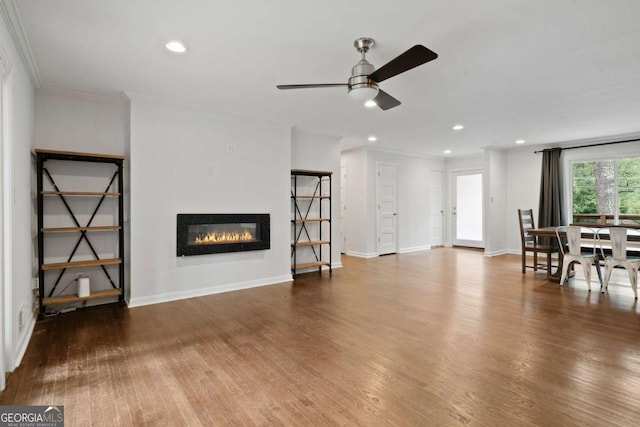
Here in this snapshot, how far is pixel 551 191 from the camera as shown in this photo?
7.09m

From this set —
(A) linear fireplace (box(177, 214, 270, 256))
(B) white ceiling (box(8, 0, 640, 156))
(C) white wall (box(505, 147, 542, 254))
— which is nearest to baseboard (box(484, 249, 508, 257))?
(C) white wall (box(505, 147, 542, 254))

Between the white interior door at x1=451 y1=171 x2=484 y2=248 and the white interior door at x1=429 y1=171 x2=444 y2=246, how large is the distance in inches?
13.7

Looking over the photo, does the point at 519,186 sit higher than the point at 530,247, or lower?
higher

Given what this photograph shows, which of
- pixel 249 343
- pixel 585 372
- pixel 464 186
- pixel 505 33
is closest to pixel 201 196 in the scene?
pixel 249 343

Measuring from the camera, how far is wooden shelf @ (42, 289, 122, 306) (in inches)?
138

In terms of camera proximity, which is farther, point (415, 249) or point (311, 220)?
point (415, 249)

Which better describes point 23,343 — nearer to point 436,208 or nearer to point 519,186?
point 436,208

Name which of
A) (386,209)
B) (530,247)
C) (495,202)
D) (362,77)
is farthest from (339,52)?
(495,202)

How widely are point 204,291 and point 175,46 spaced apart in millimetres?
2988

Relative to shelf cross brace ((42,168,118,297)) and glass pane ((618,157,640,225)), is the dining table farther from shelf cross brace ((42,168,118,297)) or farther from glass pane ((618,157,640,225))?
shelf cross brace ((42,168,118,297))

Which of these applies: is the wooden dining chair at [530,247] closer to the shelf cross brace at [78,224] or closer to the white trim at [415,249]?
the white trim at [415,249]

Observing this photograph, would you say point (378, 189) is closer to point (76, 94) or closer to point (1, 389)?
point (76, 94)

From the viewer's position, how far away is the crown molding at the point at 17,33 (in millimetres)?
2188

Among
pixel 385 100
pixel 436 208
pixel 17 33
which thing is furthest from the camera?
pixel 436 208
